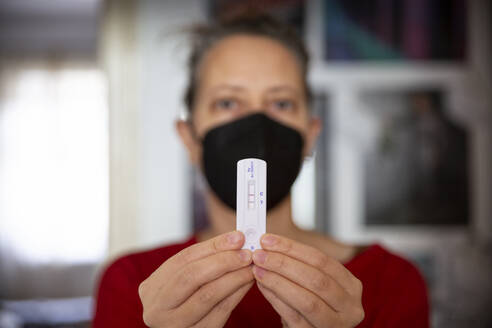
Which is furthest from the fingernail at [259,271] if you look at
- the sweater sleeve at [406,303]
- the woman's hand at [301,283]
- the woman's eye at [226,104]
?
the woman's eye at [226,104]

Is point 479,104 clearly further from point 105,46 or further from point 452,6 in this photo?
point 105,46

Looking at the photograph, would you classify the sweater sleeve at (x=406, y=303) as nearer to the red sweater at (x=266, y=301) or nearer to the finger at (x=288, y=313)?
the red sweater at (x=266, y=301)

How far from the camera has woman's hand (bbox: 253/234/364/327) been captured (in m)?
0.46

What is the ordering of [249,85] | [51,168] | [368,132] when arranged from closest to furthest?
[249,85], [368,132], [51,168]

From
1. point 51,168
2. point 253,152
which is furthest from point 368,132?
point 51,168

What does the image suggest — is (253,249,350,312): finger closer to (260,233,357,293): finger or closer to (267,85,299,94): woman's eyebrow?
(260,233,357,293): finger

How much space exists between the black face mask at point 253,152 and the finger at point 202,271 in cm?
18

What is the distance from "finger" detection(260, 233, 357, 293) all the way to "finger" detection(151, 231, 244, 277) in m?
0.03

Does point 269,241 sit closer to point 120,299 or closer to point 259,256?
point 259,256

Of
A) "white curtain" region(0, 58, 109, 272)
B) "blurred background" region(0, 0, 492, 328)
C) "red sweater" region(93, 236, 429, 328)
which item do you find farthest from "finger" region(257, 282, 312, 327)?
"white curtain" region(0, 58, 109, 272)

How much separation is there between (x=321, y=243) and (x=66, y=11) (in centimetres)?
446

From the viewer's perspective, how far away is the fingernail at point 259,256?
457mm

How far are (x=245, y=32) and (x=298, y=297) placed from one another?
1.90 ft

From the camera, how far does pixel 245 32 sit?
2.67 feet
